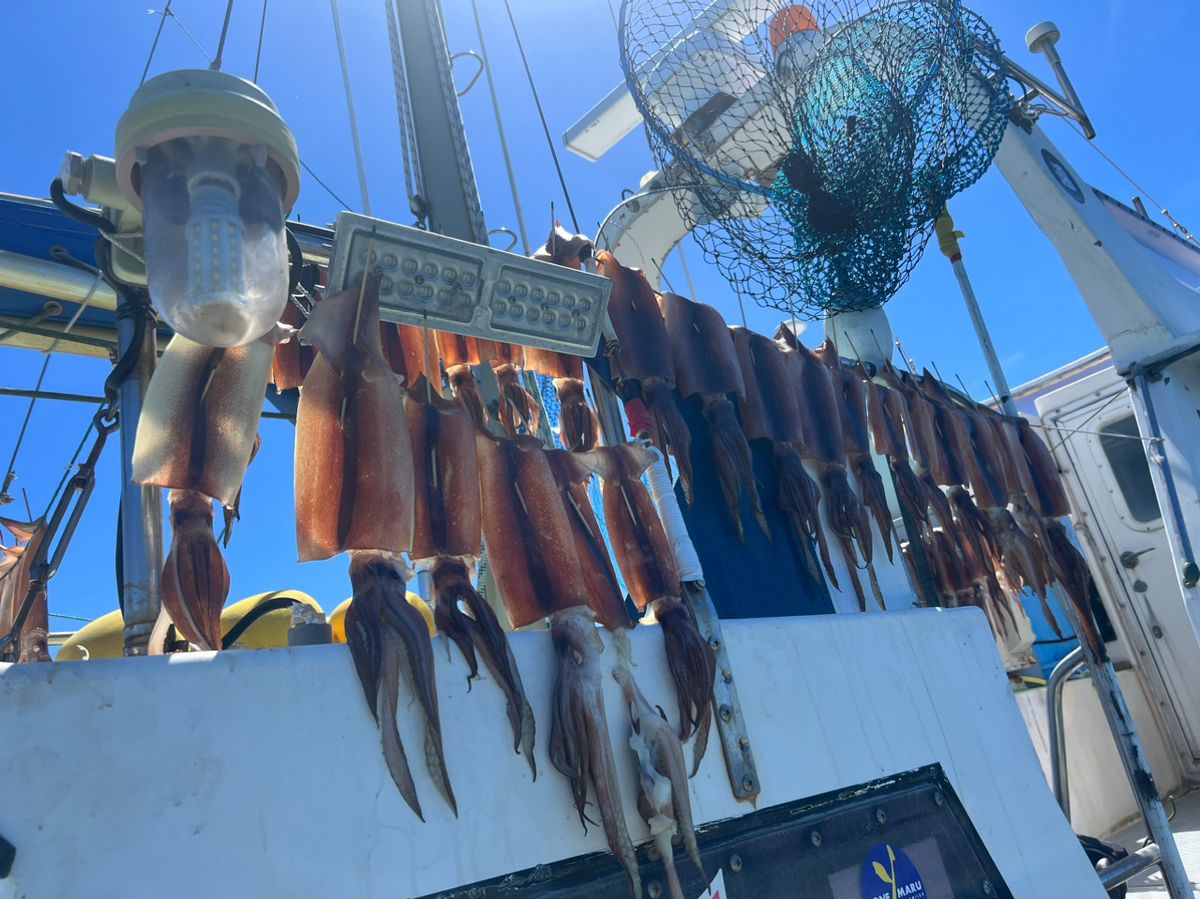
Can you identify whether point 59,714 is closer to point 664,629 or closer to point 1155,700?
point 664,629

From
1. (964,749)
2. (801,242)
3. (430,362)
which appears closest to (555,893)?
(430,362)

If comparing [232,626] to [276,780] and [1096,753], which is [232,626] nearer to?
[276,780]

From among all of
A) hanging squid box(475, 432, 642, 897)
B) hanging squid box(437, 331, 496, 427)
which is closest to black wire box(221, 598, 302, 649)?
hanging squid box(475, 432, 642, 897)

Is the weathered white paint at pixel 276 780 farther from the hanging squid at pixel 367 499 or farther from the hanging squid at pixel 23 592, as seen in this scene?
the hanging squid at pixel 23 592

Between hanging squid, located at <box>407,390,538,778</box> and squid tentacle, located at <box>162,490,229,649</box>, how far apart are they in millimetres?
445

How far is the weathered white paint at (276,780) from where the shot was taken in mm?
1499

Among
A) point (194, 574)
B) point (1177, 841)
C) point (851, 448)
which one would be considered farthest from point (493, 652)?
point (1177, 841)

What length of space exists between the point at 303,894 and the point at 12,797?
0.52 m

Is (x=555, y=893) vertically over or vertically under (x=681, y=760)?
under

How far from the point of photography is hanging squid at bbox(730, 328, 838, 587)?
11.5ft

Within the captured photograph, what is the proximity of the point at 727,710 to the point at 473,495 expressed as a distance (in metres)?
0.94

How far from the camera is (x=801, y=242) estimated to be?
420 centimetres

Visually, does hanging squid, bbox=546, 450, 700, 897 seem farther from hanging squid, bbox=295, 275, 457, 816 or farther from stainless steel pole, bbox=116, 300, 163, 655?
stainless steel pole, bbox=116, 300, 163, 655

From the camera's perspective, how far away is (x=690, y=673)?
2.44 meters
